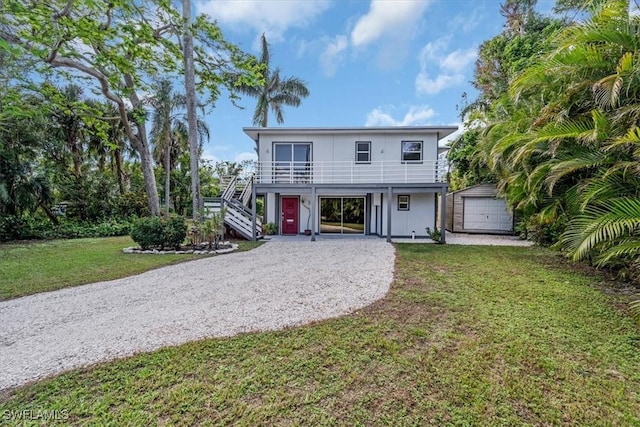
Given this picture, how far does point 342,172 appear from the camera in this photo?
13.8 meters

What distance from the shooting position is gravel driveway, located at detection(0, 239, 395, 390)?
3.49 meters

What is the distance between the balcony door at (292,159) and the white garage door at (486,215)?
29.0 ft

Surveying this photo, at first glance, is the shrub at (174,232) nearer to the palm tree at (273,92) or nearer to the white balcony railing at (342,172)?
the white balcony railing at (342,172)

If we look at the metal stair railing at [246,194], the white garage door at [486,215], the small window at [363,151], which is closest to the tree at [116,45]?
the metal stair railing at [246,194]

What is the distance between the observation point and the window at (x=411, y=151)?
13695mm

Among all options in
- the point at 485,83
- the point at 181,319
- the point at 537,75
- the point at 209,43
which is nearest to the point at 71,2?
the point at 209,43

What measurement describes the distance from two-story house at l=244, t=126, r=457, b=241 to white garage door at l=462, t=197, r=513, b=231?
3305 mm

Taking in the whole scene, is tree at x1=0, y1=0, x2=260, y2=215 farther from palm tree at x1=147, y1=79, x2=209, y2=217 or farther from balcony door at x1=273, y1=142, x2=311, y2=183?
palm tree at x1=147, y1=79, x2=209, y2=217

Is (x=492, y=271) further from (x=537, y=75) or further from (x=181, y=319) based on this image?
(x=181, y=319)

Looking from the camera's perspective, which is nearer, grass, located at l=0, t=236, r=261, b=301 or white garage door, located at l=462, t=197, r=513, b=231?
grass, located at l=0, t=236, r=261, b=301

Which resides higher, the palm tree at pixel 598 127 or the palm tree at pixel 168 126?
the palm tree at pixel 168 126

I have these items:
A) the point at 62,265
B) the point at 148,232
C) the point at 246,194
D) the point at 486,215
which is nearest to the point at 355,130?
the point at 246,194

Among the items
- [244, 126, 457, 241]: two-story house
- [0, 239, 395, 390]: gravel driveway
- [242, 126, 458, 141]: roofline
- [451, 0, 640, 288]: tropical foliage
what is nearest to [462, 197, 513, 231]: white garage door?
[244, 126, 457, 241]: two-story house

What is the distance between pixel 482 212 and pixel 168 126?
69.5ft
